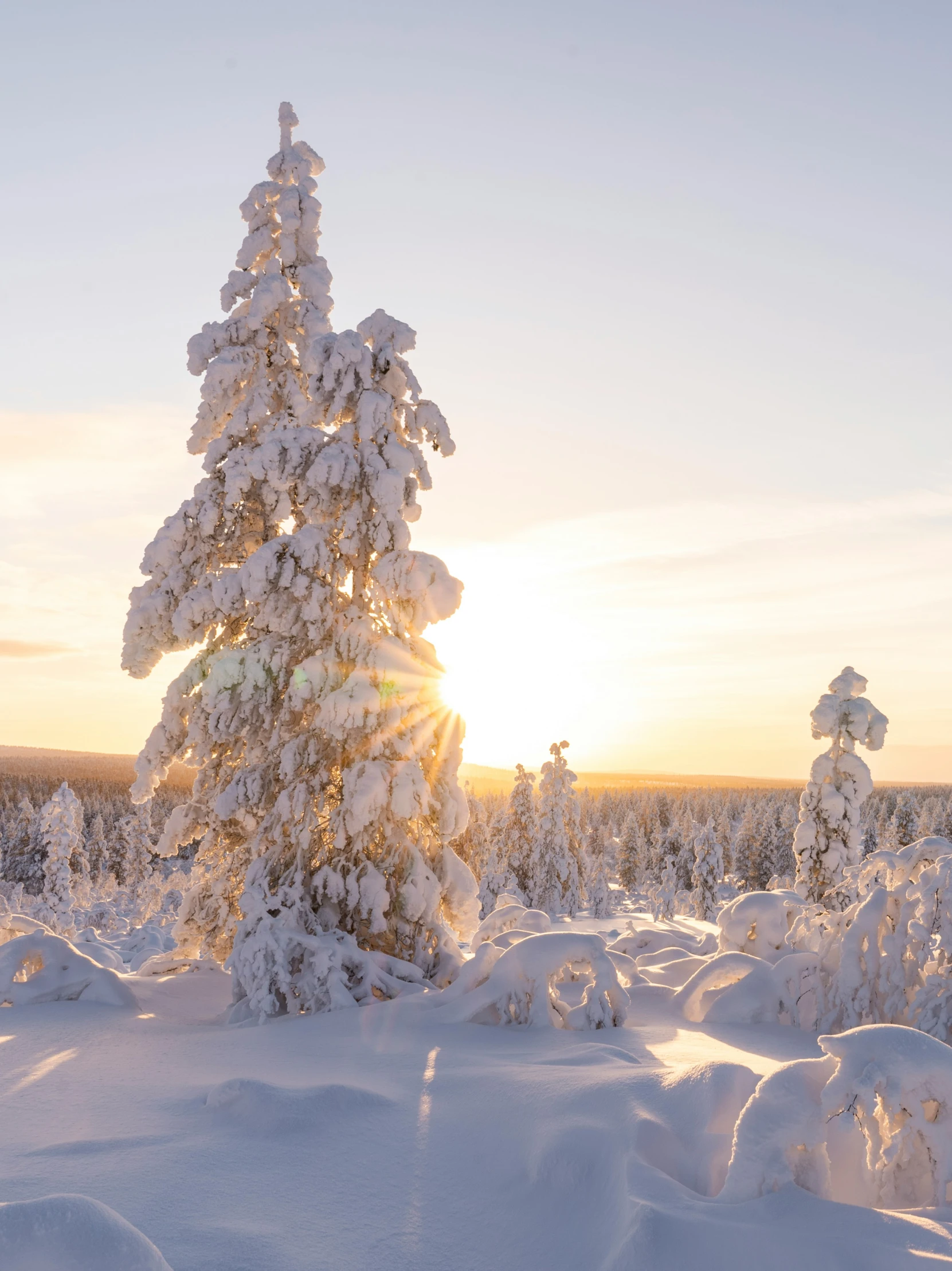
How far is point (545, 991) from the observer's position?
7.48 meters

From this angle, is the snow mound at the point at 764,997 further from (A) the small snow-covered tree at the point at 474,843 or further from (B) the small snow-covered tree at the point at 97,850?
(B) the small snow-covered tree at the point at 97,850

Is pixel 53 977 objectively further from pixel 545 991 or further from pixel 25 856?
pixel 25 856

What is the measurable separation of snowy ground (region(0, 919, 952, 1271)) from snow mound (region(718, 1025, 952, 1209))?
0.69 ft

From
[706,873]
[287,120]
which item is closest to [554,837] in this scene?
[706,873]

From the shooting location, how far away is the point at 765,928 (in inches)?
368

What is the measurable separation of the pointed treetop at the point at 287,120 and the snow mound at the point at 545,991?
1140cm

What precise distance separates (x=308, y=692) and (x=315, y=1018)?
3.66m

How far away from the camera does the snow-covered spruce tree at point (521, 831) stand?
43.2 meters

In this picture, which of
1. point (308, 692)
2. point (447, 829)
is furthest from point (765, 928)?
point (308, 692)

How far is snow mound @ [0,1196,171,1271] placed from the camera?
272 centimetres

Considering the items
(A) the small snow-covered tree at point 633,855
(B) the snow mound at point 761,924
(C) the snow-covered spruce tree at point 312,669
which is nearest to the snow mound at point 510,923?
(C) the snow-covered spruce tree at point 312,669

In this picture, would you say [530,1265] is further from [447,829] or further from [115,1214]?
[447,829]

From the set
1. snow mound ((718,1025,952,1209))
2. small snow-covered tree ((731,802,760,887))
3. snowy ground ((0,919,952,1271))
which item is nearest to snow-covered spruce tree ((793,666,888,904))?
snowy ground ((0,919,952,1271))

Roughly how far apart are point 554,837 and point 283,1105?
3877 centimetres
